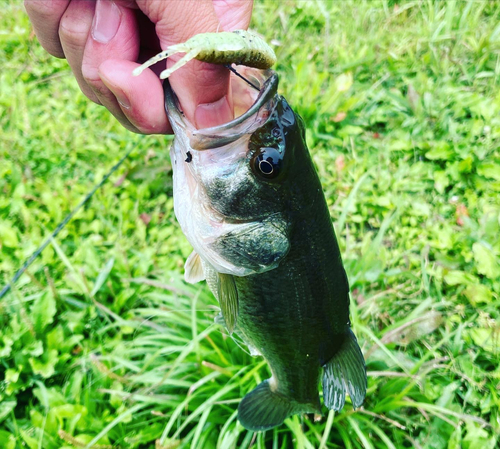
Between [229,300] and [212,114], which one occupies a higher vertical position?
[212,114]

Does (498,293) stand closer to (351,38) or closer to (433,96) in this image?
(433,96)

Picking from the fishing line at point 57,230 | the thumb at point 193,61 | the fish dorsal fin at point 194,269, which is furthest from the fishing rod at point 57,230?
the thumb at point 193,61

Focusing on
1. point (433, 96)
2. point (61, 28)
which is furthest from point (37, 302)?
point (433, 96)

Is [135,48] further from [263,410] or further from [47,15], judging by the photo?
[263,410]

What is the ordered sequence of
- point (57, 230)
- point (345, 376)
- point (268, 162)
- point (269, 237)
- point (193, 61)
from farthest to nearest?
point (57, 230), point (345, 376), point (269, 237), point (268, 162), point (193, 61)

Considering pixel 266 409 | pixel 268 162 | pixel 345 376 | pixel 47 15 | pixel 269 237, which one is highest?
pixel 47 15

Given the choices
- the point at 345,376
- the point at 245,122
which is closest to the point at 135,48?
the point at 245,122

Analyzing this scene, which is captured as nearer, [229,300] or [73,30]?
[73,30]
